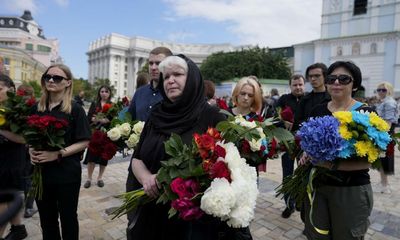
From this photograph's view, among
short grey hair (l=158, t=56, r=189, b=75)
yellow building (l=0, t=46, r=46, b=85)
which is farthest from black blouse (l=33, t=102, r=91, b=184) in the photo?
yellow building (l=0, t=46, r=46, b=85)

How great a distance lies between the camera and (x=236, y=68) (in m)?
48.3

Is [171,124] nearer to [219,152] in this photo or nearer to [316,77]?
[219,152]

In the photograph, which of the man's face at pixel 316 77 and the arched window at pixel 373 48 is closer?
the man's face at pixel 316 77

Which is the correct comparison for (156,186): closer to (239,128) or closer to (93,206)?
(239,128)

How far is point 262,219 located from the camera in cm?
477

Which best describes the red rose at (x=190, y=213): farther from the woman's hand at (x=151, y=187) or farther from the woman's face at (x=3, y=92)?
the woman's face at (x=3, y=92)

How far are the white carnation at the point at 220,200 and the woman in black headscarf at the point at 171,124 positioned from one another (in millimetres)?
572

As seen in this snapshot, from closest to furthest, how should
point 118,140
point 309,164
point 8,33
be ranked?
1. point 309,164
2. point 118,140
3. point 8,33

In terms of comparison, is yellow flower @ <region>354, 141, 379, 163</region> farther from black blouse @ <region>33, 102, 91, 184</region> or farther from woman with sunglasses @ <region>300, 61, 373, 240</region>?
black blouse @ <region>33, 102, 91, 184</region>

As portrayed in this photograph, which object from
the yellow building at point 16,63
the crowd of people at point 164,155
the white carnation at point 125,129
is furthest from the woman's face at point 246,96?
the yellow building at point 16,63

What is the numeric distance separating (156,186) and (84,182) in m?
5.29

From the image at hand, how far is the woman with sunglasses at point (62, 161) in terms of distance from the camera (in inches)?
116

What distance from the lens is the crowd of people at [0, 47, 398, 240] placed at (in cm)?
218

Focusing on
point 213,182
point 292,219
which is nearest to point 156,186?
point 213,182
